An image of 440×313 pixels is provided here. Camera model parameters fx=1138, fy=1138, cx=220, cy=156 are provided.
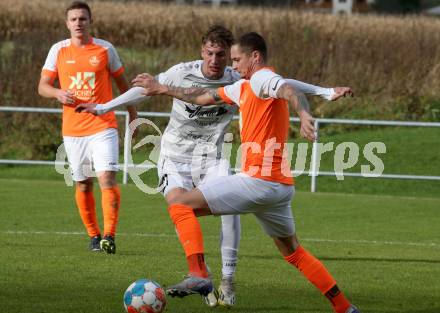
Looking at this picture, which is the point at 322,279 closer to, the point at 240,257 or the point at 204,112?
the point at 204,112

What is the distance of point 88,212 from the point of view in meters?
12.1

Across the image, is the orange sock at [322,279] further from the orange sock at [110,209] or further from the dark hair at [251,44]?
the orange sock at [110,209]

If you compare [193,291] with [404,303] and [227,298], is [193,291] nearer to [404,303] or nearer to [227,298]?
[227,298]

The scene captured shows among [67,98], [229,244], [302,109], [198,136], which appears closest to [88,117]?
[67,98]

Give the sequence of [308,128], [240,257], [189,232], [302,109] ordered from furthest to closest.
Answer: [240,257] < [189,232] < [302,109] < [308,128]

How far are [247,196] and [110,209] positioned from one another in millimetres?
4079

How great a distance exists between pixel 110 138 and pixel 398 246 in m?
3.71

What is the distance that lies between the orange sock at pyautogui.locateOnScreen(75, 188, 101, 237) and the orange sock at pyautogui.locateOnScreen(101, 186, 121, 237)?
0.20m

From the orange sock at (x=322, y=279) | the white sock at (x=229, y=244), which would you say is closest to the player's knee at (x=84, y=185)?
the white sock at (x=229, y=244)

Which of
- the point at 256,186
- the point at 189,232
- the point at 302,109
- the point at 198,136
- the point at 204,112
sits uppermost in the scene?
the point at 302,109

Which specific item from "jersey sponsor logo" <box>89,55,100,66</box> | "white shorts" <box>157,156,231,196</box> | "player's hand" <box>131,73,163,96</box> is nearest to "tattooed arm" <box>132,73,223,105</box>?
"player's hand" <box>131,73,163,96</box>

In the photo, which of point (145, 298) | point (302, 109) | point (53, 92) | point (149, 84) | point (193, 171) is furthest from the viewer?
point (53, 92)

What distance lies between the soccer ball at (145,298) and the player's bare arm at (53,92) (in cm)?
288

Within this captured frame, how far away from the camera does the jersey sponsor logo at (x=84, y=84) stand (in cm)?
1188
